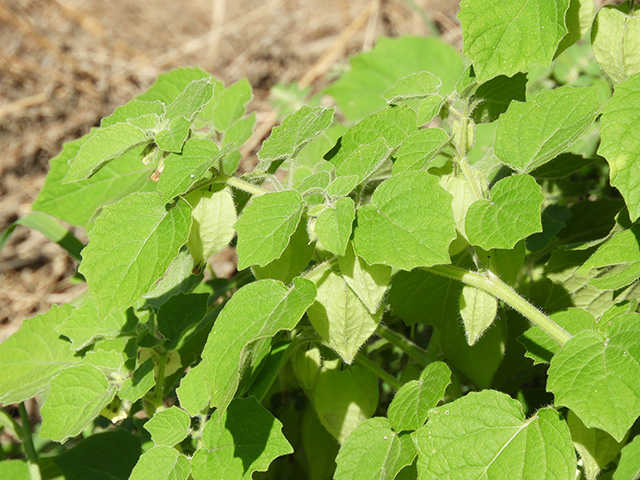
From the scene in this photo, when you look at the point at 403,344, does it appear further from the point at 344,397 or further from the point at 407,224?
the point at 407,224

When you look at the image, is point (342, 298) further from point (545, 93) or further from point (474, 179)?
point (545, 93)

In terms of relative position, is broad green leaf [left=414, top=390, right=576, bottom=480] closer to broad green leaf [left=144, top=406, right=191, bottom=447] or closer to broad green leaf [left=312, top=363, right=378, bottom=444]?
broad green leaf [left=312, top=363, right=378, bottom=444]

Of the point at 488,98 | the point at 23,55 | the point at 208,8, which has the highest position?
the point at 488,98

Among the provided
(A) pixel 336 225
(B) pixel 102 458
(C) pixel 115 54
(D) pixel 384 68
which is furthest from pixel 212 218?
(C) pixel 115 54

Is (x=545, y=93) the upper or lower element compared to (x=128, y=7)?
upper

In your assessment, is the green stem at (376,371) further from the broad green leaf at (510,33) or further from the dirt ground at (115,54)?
the dirt ground at (115,54)

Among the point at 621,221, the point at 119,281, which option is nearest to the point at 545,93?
the point at 621,221

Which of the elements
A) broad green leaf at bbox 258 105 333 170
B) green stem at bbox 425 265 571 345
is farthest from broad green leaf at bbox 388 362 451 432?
broad green leaf at bbox 258 105 333 170
